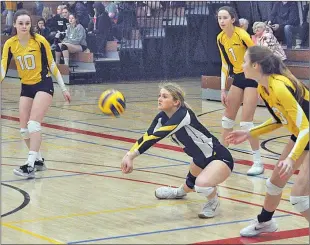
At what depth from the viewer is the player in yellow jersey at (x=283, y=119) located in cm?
555

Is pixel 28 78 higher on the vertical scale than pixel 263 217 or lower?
higher

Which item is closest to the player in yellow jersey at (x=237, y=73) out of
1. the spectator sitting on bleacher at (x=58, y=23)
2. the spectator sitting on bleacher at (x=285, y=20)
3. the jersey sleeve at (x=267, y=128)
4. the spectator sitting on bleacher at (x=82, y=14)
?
the jersey sleeve at (x=267, y=128)

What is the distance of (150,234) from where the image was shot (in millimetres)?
6113

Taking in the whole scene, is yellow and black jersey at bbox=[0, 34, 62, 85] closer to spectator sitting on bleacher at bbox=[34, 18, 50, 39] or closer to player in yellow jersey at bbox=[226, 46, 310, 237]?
player in yellow jersey at bbox=[226, 46, 310, 237]

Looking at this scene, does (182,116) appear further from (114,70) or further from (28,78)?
(114,70)

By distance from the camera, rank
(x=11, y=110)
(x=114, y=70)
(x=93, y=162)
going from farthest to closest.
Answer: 1. (x=114, y=70)
2. (x=11, y=110)
3. (x=93, y=162)

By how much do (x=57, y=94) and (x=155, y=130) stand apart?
11.7m

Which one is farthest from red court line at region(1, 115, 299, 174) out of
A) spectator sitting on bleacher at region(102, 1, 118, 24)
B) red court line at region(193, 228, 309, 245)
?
spectator sitting on bleacher at region(102, 1, 118, 24)

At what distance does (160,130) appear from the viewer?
21.4 feet

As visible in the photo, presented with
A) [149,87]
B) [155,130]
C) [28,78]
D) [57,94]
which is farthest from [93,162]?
[149,87]

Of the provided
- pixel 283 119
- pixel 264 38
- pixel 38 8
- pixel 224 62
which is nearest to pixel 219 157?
pixel 283 119

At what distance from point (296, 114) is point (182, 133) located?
145 cm

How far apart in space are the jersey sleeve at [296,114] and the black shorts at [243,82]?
3329mm

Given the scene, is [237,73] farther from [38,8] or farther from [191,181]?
[38,8]
